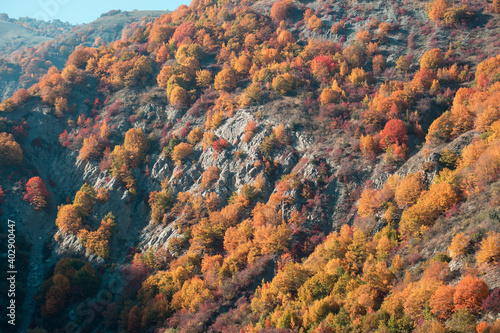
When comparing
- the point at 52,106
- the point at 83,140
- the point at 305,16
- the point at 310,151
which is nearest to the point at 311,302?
the point at 310,151

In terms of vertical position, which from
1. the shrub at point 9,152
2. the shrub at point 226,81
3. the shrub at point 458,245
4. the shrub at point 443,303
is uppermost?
the shrub at point 226,81

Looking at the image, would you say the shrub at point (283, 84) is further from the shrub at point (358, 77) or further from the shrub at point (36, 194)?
the shrub at point (36, 194)

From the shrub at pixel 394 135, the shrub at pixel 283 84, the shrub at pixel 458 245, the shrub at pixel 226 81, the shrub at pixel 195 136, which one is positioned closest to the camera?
the shrub at pixel 458 245

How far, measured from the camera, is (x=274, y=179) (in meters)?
67.0

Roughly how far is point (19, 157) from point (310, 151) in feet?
221

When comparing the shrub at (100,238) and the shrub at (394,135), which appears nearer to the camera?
the shrub at (394,135)

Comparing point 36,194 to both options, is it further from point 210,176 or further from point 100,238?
point 210,176

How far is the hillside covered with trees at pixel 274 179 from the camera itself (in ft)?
134

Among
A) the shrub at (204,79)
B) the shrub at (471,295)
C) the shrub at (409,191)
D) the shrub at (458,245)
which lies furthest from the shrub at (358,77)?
the shrub at (471,295)

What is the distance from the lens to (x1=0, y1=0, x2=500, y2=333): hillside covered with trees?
40875 millimetres

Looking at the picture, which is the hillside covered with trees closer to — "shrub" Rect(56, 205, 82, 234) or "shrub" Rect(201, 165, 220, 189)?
"shrub" Rect(56, 205, 82, 234)

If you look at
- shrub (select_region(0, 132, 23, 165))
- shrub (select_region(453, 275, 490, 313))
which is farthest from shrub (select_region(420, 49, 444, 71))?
shrub (select_region(0, 132, 23, 165))

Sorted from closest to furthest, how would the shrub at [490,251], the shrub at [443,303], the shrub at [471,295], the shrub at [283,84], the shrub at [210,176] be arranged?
the shrub at [471,295] < the shrub at [443,303] < the shrub at [490,251] < the shrub at [210,176] < the shrub at [283,84]

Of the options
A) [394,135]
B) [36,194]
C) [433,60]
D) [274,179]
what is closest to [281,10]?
[433,60]
